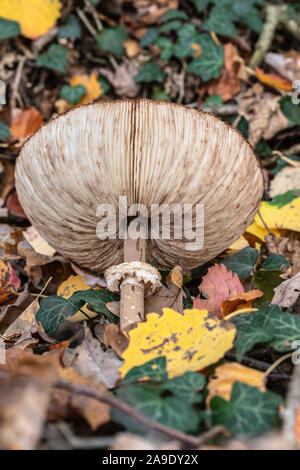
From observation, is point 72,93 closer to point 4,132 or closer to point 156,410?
point 4,132

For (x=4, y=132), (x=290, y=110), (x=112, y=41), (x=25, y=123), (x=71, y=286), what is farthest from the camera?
(x=112, y=41)

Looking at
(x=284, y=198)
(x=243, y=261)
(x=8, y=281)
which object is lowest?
(x=8, y=281)

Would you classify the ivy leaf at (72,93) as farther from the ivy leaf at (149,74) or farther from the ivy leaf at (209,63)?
the ivy leaf at (209,63)

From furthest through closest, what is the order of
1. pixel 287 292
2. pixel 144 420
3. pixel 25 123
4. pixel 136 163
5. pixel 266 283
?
1. pixel 25 123
2. pixel 266 283
3. pixel 287 292
4. pixel 136 163
5. pixel 144 420

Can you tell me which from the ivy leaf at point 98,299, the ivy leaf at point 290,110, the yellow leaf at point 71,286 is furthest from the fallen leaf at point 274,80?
the ivy leaf at point 98,299

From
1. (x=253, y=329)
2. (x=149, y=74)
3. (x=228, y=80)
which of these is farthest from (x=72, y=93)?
(x=253, y=329)

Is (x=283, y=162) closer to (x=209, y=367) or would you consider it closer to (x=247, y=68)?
(x=247, y=68)

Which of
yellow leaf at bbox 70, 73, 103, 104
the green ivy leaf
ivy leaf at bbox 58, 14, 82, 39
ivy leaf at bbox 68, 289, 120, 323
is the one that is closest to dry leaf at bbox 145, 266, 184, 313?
ivy leaf at bbox 68, 289, 120, 323

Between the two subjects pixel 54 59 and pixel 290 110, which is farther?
pixel 54 59
